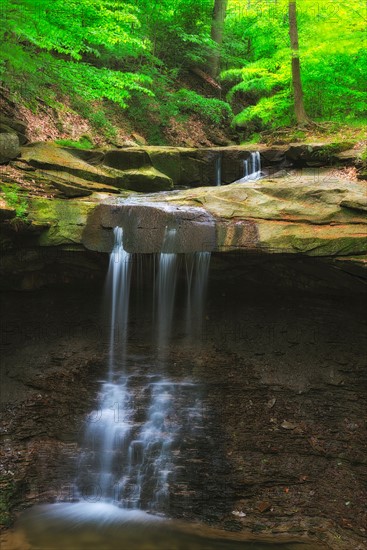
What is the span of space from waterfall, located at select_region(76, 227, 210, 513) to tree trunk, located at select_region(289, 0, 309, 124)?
23.9 ft

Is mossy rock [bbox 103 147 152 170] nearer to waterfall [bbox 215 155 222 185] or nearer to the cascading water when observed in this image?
waterfall [bbox 215 155 222 185]

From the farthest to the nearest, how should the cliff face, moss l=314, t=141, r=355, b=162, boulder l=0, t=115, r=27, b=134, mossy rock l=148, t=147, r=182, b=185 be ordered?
mossy rock l=148, t=147, r=182, b=185
moss l=314, t=141, r=355, b=162
boulder l=0, t=115, r=27, b=134
the cliff face

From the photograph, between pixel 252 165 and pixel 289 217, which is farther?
pixel 252 165

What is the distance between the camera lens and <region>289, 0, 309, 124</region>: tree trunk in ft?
37.3

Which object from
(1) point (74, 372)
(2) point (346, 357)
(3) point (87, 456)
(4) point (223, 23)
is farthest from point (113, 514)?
(4) point (223, 23)

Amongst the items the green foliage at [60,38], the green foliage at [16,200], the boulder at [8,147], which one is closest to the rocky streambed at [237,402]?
the green foliage at [16,200]

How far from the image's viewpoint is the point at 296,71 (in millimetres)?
11945

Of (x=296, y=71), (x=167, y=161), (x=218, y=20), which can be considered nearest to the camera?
(x=167, y=161)

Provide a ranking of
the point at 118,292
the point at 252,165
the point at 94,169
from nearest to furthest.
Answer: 1. the point at 118,292
2. the point at 94,169
3. the point at 252,165

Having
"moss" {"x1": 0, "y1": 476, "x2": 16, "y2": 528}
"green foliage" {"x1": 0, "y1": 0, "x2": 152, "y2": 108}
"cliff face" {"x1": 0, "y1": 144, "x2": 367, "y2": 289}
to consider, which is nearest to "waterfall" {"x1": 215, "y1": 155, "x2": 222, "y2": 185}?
"green foliage" {"x1": 0, "y1": 0, "x2": 152, "y2": 108}

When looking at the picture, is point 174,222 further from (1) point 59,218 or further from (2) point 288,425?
(2) point 288,425

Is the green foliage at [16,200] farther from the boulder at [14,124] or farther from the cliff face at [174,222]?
the boulder at [14,124]

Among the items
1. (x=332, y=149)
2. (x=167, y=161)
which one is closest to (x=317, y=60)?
(x=332, y=149)

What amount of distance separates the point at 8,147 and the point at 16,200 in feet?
5.58
